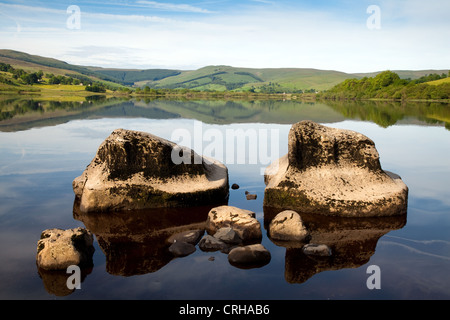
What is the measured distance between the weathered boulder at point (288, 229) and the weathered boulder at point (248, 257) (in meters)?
1.80

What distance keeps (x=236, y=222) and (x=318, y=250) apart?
3387 millimetres

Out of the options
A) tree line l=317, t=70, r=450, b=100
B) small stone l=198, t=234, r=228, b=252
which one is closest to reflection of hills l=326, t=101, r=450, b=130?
tree line l=317, t=70, r=450, b=100

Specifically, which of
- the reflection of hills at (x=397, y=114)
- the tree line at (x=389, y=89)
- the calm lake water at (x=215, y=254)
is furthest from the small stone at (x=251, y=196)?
the tree line at (x=389, y=89)

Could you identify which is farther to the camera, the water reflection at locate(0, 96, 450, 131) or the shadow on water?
the water reflection at locate(0, 96, 450, 131)

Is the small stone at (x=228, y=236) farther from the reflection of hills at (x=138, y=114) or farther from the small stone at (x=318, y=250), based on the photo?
the reflection of hills at (x=138, y=114)

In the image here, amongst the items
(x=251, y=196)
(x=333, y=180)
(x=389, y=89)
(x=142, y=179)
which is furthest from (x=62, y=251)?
(x=389, y=89)

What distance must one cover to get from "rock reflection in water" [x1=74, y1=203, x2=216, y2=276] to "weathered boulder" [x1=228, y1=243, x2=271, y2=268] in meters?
2.15

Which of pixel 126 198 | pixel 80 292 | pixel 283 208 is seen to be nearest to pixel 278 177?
pixel 283 208

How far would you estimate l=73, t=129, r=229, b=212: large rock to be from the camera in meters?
17.5

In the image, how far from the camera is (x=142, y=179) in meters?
18.0

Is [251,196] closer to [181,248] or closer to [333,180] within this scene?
[333,180]

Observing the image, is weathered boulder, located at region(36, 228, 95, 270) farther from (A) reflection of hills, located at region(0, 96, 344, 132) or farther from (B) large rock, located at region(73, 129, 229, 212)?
(A) reflection of hills, located at region(0, 96, 344, 132)
